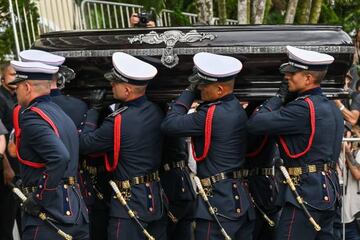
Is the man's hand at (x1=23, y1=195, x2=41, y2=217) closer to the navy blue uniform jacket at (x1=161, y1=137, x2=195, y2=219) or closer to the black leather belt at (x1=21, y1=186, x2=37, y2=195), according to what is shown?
the black leather belt at (x1=21, y1=186, x2=37, y2=195)

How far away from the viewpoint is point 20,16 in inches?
367

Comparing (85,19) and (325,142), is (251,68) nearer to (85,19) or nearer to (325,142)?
(325,142)

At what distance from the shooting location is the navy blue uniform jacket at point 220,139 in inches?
255

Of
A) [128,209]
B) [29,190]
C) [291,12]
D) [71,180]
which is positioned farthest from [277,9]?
[29,190]

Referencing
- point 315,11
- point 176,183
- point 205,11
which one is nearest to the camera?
point 176,183

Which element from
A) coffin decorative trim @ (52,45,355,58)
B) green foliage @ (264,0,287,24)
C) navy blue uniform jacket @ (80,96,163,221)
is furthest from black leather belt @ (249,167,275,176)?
green foliage @ (264,0,287,24)

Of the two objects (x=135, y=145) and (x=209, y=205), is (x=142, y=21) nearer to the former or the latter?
(x=135, y=145)

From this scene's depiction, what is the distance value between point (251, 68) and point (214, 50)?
1.01ft

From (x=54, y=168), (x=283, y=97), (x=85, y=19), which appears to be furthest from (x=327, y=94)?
(x=85, y=19)

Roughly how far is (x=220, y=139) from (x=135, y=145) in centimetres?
61

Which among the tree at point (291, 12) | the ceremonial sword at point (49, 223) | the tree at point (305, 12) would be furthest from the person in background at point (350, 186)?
the tree at point (305, 12)

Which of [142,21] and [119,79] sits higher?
[119,79]

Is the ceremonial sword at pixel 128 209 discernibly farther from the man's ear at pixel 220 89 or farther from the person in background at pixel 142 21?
the person in background at pixel 142 21

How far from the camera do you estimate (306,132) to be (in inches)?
254
